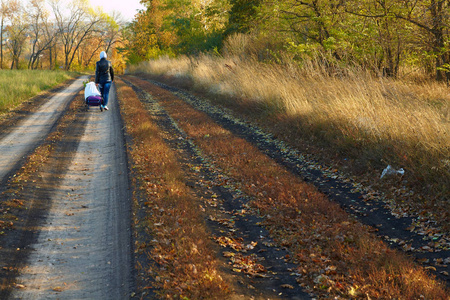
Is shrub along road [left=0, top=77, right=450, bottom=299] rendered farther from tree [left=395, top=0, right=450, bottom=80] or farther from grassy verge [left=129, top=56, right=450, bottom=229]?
tree [left=395, top=0, right=450, bottom=80]

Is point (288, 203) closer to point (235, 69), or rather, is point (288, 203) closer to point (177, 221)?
point (177, 221)

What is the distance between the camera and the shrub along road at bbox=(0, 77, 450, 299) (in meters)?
4.17

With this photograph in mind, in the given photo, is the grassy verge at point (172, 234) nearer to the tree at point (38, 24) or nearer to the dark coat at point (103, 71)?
the dark coat at point (103, 71)

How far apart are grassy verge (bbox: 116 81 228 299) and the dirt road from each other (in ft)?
1.00

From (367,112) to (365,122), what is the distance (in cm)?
44

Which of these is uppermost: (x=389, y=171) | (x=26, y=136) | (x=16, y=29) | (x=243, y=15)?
(x=16, y=29)

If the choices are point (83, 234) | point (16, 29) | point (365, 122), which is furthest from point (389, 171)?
point (16, 29)

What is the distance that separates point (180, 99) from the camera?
18.8m

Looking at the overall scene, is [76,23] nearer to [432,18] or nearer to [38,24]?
[38,24]

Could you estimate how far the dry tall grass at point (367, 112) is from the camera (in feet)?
22.3

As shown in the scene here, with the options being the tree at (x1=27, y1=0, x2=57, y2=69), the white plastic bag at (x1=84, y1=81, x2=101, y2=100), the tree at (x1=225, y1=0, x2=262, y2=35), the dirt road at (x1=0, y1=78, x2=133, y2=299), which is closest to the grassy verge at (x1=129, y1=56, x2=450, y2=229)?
the dirt road at (x1=0, y1=78, x2=133, y2=299)

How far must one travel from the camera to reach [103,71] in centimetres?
1489

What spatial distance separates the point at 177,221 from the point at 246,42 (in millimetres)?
16627

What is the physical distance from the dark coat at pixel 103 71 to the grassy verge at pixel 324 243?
8402 mm
